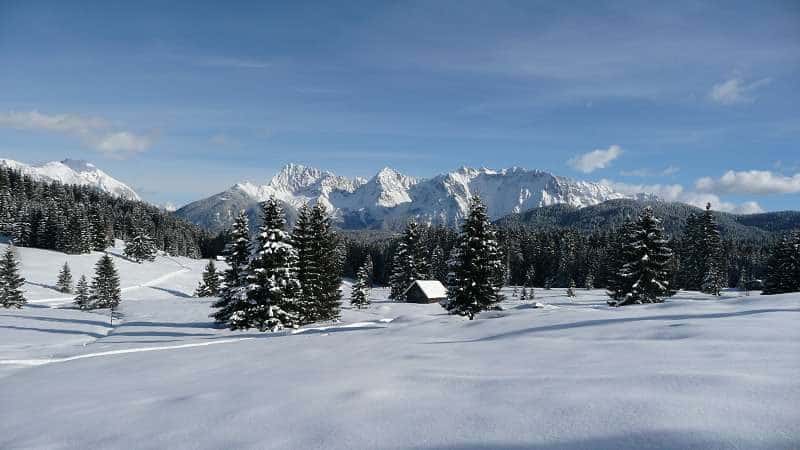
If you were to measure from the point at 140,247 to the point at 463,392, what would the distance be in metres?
120

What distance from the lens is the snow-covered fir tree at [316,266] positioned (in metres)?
33.2

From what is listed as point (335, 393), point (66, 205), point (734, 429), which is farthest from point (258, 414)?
point (66, 205)

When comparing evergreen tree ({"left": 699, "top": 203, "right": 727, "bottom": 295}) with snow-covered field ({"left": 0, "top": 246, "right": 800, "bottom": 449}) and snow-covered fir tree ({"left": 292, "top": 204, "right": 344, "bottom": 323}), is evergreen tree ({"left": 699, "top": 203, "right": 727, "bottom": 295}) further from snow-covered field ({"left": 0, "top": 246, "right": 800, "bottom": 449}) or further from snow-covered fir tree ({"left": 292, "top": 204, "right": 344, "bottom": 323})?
snow-covered field ({"left": 0, "top": 246, "right": 800, "bottom": 449})

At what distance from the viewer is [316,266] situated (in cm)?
3478

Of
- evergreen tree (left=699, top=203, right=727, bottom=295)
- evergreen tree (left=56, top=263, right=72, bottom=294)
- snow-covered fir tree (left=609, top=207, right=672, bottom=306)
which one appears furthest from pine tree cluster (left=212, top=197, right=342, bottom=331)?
evergreen tree (left=56, top=263, right=72, bottom=294)

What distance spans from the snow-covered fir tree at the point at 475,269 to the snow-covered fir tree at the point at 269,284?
36.0 ft

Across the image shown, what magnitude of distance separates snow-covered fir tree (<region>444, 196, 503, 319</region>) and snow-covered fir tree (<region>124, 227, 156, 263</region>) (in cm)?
10099

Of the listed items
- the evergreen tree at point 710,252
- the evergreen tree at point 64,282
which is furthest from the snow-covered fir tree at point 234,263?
the evergreen tree at point 710,252

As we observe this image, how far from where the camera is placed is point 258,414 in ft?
16.0

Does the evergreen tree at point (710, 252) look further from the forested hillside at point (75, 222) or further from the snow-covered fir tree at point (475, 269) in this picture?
the forested hillside at point (75, 222)

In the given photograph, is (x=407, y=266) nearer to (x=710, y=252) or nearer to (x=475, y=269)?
(x=475, y=269)

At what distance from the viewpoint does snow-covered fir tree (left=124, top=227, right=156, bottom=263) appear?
10419 cm

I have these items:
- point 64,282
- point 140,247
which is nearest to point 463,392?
point 64,282

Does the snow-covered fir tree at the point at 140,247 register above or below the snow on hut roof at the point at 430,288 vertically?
above
